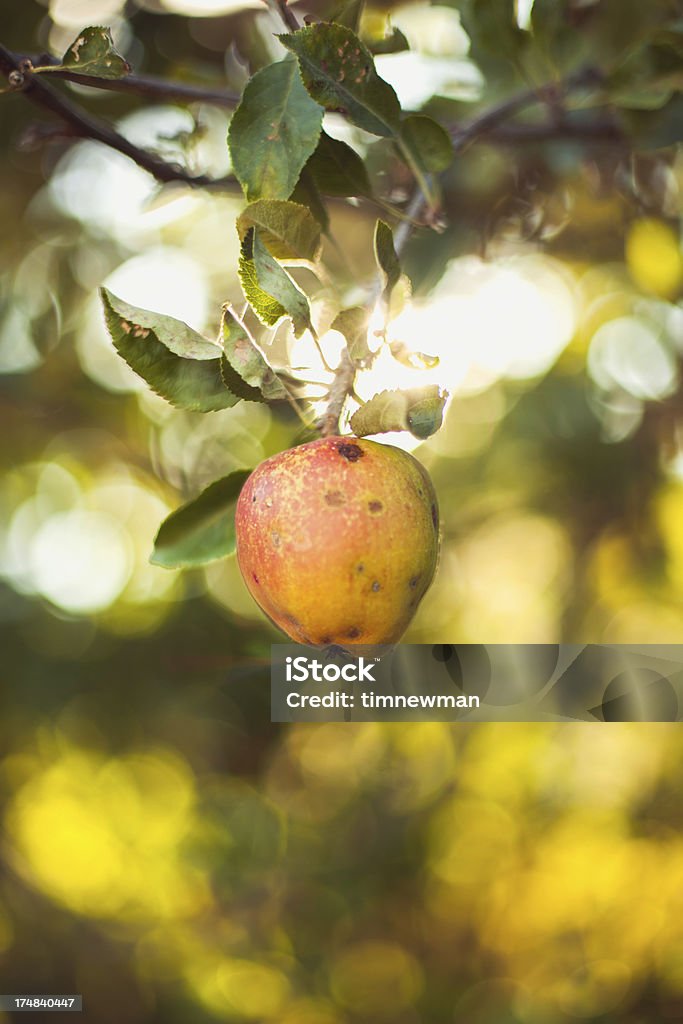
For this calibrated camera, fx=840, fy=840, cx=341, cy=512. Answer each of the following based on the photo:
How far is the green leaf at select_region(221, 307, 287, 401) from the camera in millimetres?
446

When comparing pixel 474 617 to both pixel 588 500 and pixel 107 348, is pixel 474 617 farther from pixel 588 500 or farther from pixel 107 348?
pixel 107 348

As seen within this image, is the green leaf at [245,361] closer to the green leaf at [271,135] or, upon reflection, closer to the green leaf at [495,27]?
the green leaf at [271,135]

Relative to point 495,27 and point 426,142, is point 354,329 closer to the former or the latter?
point 426,142

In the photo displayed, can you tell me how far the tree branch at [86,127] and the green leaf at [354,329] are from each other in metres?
0.30

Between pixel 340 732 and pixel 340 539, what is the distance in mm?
1680

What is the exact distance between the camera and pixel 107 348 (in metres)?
1.78

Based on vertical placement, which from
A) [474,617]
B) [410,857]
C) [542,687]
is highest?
[542,687]

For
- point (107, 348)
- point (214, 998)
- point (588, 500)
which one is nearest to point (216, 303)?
point (107, 348)

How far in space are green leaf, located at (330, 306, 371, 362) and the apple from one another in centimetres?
6

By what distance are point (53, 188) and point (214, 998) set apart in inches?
66.5

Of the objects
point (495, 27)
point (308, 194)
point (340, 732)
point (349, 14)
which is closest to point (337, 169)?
point (308, 194)

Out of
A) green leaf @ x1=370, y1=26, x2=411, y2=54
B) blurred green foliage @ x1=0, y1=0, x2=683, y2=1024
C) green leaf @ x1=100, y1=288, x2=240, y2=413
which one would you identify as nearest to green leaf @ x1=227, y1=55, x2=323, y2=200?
green leaf @ x1=100, y1=288, x2=240, y2=413

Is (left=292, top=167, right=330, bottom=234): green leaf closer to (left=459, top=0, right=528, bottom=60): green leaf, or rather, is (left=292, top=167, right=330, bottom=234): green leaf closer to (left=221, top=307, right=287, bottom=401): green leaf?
(left=221, top=307, right=287, bottom=401): green leaf

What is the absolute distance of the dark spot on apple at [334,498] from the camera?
0.44 metres
